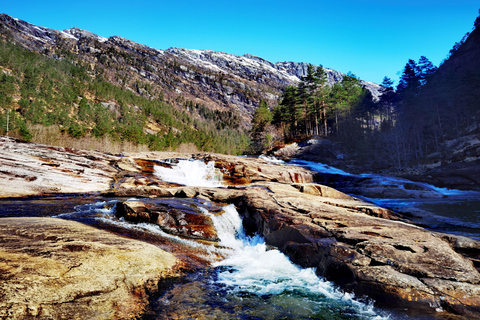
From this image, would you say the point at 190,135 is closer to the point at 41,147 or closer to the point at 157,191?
the point at 41,147

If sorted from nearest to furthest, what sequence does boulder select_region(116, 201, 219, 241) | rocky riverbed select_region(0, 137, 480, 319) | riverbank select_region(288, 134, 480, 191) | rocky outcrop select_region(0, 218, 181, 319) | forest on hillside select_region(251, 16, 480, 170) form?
rocky outcrop select_region(0, 218, 181, 319) < rocky riverbed select_region(0, 137, 480, 319) < boulder select_region(116, 201, 219, 241) < riverbank select_region(288, 134, 480, 191) < forest on hillside select_region(251, 16, 480, 170)

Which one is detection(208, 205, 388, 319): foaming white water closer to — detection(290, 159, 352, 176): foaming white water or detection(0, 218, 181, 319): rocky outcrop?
detection(0, 218, 181, 319): rocky outcrop

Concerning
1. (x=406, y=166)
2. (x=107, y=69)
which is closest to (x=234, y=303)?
(x=406, y=166)

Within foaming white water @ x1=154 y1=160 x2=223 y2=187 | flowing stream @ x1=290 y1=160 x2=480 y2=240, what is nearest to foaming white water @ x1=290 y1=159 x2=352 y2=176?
flowing stream @ x1=290 y1=160 x2=480 y2=240

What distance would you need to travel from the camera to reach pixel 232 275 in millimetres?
8039

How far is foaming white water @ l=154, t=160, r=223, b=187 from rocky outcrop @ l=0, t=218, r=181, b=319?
21.0m

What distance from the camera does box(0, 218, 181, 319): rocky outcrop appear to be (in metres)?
4.45

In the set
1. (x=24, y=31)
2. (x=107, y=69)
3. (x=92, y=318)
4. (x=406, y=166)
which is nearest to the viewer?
(x=92, y=318)

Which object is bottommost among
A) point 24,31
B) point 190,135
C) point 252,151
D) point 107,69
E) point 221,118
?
point 252,151

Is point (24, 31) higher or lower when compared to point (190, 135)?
higher

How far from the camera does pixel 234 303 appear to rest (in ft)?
20.2

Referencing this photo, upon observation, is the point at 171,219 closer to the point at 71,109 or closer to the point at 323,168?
the point at 323,168

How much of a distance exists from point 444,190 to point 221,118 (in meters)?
167

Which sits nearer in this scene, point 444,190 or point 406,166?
point 444,190
